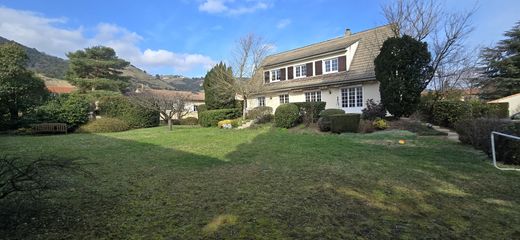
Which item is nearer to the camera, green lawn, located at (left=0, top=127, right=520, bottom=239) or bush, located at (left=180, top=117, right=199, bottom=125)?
green lawn, located at (left=0, top=127, right=520, bottom=239)

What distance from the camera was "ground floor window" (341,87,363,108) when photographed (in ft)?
66.0

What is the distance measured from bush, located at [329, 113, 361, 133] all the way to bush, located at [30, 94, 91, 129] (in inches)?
734

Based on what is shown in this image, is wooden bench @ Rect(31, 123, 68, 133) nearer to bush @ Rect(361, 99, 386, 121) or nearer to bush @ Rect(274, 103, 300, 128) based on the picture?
bush @ Rect(274, 103, 300, 128)

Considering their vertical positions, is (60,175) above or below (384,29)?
below

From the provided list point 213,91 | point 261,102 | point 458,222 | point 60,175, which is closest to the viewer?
point 458,222

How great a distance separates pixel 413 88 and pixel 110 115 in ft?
75.5

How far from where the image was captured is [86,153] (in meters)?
9.32

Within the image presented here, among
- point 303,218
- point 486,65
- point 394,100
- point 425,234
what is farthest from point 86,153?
point 486,65

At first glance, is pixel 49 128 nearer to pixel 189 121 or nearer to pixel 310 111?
pixel 189 121

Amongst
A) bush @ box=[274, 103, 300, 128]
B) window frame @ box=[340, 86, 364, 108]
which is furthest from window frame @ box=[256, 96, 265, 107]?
bush @ box=[274, 103, 300, 128]

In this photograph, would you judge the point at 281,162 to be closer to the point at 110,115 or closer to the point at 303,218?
the point at 303,218

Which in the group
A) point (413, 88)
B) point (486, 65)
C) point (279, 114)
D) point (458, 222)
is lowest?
point (458, 222)

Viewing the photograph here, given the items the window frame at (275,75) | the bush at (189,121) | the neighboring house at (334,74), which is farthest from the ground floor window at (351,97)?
the bush at (189,121)

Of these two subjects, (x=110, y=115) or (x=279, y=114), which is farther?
(x=110, y=115)
